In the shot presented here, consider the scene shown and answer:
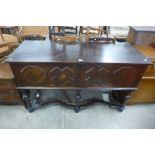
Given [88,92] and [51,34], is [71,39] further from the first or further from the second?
[88,92]

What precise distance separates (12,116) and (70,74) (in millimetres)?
964

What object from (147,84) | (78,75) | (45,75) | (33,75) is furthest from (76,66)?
(147,84)

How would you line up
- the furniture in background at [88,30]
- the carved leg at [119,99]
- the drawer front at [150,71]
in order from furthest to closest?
the carved leg at [119,99], the furniture in background at [88,30], the drawer front at [150,71]

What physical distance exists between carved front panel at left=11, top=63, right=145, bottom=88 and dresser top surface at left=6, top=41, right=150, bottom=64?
48 mm

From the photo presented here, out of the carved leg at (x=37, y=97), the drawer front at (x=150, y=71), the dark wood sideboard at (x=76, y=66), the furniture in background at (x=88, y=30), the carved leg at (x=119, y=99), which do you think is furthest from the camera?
the carved leg at (x=37, y=97)

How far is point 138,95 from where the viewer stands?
1.96m

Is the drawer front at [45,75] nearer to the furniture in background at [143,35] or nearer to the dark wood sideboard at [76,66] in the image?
the dark wood sideboard at [76,66]

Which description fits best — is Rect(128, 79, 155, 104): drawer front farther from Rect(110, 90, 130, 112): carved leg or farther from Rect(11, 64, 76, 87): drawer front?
Rect(11, 64, 76, 87): drawer front

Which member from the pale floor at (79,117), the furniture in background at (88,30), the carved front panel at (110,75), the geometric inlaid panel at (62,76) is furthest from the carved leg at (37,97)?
the furniture in background at (88,30)

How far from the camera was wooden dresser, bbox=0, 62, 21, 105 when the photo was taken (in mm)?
1668

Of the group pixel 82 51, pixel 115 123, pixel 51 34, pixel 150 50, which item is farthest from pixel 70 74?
pixel 150 50

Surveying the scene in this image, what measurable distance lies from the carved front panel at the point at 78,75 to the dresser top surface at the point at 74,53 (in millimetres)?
48

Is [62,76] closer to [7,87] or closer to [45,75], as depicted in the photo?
[45,75]

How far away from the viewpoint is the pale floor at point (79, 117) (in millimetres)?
1812
